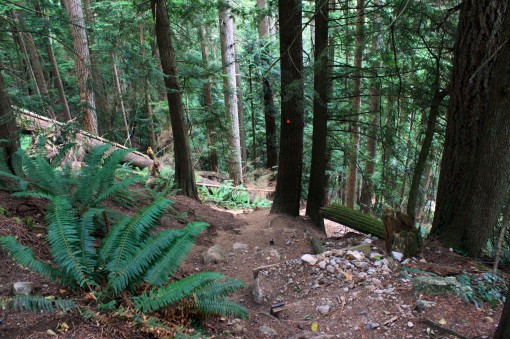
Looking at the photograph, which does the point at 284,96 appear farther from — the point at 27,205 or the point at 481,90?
the point at 27,205

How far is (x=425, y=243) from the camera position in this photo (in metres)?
4.83

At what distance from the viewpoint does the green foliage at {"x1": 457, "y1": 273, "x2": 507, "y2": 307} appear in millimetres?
3447

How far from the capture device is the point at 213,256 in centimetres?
537

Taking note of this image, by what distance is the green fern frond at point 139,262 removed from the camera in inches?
97.9

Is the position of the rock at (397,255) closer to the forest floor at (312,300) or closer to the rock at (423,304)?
the forest floor at (312,300)

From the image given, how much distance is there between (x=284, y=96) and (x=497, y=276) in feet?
14.9

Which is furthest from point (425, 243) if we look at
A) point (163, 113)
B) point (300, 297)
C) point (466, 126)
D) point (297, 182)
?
point (163, 113)

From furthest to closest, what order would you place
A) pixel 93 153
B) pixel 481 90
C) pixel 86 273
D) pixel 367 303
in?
1. pixel 481 90
2. pixel 93 153
3. pixel 367 303
4. pixel 86 273

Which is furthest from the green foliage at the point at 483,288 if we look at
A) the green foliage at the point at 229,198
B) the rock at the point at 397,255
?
the green foliage at the point at 229,198

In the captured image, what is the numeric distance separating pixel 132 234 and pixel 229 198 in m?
8.64

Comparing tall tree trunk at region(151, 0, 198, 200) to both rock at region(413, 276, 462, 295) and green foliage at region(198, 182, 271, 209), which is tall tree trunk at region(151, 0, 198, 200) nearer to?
green foliage at region(198, 182, 271, 209)

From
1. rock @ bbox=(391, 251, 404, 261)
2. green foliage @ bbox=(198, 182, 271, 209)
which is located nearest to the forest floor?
rock @ bbox=(391, 251, 404, 261)

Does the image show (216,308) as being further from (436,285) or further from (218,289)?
(436,285)

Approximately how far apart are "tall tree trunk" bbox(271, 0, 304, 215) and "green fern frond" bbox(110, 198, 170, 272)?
4.12 meters
